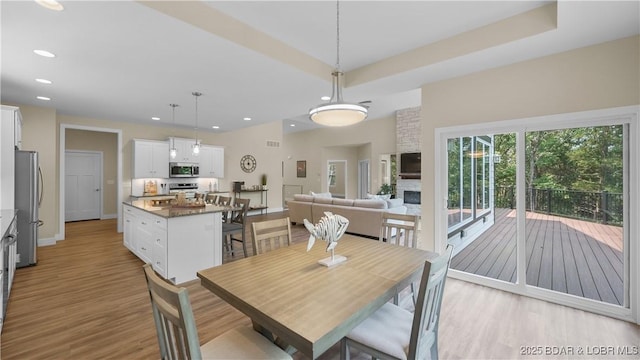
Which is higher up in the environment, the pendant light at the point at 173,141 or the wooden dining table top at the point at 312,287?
the pendant light at the point at 173,141

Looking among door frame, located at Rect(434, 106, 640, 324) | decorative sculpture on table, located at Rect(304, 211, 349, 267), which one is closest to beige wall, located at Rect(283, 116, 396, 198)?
door frame, located at Rect(434, 106, 640, 324)

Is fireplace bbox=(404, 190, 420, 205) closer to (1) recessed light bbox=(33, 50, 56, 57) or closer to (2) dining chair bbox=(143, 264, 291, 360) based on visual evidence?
(2) dining chair bbox=(143, 264, 291, 360)

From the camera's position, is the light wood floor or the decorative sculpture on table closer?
the decorative sculpture on table

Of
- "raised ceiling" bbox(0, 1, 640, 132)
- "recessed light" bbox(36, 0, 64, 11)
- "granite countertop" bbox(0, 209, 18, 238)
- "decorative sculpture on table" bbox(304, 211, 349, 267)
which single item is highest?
"raised ceiling" bbox(0, 1, 640, 132)

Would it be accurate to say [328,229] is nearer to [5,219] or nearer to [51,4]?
[51,4]

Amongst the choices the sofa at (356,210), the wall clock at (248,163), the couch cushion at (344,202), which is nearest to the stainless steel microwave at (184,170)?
the wall clock at (248,163)

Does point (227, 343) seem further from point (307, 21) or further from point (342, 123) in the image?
point (307, 21)

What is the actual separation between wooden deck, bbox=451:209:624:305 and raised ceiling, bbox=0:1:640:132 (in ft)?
6.00

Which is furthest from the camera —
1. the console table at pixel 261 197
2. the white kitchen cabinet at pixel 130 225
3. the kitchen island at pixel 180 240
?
the console table at pixel 261 197

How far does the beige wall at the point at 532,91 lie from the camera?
246 cm

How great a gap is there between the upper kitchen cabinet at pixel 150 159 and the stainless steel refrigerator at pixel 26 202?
254cm

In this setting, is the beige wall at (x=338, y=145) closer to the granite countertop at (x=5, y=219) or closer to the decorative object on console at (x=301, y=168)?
the decorative object on console at (x=301, y=168)

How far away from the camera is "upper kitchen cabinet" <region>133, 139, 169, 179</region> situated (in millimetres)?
6230

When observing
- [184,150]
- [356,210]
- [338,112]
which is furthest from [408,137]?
[338,112]
